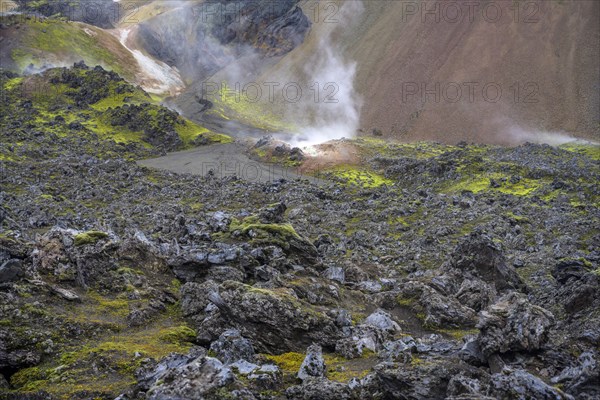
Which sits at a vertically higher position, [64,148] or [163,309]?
[64,148]

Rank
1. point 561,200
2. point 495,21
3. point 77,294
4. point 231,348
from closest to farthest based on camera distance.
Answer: point 231,348, point 77,294, point 561,200, point 495,21

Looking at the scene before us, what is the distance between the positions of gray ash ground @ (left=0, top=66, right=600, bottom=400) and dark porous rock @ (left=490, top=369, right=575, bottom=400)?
0.03 meters

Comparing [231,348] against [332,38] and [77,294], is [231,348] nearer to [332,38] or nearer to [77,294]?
[77,294]

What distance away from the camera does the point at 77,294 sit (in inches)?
784

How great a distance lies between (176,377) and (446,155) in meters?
62.9

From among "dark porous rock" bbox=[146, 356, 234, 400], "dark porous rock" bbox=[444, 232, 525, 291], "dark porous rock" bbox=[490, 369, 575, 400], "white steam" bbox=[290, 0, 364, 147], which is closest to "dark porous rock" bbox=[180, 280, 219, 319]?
"dark porous rock" bbox=[146, 356, 234, 400]

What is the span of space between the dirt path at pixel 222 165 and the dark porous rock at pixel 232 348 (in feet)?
169

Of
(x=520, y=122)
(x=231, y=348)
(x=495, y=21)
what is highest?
(x=495, y=21)

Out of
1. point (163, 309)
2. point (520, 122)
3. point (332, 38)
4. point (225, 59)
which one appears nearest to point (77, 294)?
point (163, 309)

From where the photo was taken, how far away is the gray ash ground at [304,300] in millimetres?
13273

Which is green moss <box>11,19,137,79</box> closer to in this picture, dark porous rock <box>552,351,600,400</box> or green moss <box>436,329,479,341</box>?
green moss <box>436,329,479,341</box>

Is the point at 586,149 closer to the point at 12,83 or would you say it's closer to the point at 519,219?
the point at 519,219

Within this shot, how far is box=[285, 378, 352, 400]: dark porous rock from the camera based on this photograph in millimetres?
12523

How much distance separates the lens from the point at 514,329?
15.0 m
